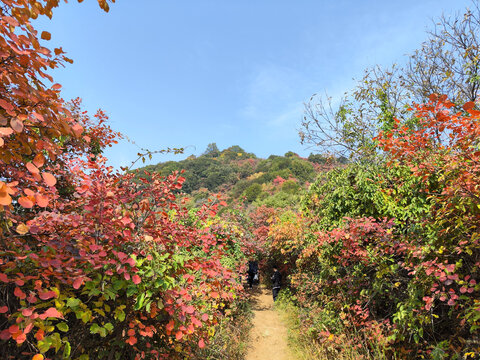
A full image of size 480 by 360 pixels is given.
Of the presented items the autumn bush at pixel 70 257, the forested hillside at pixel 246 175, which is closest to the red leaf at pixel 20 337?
the autumn bush at pixel 70 257

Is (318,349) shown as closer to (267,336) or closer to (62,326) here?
(267,336)

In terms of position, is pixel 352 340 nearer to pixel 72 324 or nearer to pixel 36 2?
pixel 72 324

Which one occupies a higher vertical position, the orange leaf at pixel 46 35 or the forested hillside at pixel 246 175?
the forested hillside at pixel 246 175

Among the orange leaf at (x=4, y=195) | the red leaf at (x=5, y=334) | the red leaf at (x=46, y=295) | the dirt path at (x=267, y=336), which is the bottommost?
the dirt path at (x=267, y=336)

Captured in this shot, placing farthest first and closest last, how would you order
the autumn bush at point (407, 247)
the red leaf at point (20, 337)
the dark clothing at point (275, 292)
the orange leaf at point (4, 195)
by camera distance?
the dark clothing at point (275, 292)
the autumn bush at point (407, 247)
the red leaf at point (20, 337)
the orange leaf at point (4, 195)

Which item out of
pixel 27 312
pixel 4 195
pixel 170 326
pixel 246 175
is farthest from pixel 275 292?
pixel 246 175

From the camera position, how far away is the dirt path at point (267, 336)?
5.76 meters

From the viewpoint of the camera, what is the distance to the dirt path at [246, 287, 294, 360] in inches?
227

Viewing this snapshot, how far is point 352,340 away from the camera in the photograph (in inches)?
178

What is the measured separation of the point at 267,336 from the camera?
22.2 ft

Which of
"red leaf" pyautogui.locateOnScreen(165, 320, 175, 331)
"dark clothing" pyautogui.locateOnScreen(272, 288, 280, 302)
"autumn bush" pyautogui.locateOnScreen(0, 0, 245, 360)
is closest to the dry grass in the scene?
"dark clothing" pyautogui.locateOnScreen(272, 288, 280, 302)

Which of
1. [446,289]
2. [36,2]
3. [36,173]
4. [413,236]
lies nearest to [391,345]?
[446,289]

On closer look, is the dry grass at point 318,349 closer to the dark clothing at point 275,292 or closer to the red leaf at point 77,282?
the dark clothing at point 275,292

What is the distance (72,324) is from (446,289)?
4.50 meters
